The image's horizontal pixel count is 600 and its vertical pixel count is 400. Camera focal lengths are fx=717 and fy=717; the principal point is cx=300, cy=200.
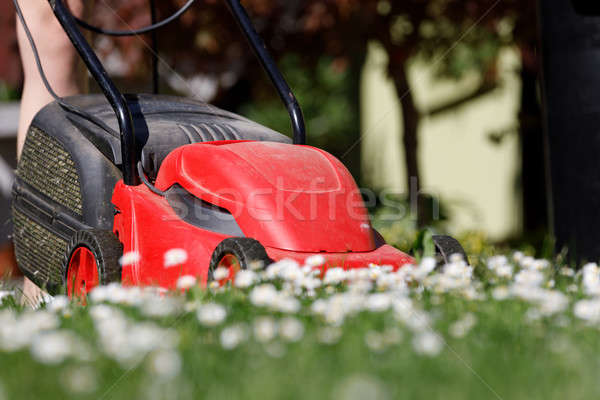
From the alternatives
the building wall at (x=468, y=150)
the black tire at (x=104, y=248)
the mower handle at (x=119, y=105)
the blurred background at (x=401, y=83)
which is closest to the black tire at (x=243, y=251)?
the black tire at (x=104, y=248)

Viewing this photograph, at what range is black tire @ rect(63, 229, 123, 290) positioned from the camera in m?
2.09

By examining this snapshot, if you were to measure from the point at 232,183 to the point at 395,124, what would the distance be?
5.26 meters

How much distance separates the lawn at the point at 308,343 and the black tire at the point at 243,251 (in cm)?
5

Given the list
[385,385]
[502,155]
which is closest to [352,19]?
[502,155]

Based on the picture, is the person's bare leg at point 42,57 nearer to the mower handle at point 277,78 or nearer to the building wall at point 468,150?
the mower handle at point 277,78

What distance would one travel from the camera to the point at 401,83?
5504mm

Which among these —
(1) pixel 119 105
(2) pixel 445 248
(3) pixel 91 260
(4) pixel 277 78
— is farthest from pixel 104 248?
(2) pixel 445 248

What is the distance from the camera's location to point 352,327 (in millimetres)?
1444

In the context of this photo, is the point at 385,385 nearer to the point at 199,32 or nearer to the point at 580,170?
the point at 580,170

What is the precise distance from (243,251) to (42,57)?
148cm

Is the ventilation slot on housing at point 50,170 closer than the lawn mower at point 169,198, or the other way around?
the lawn mower at point 169,198

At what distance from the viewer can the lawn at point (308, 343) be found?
1.10 meters

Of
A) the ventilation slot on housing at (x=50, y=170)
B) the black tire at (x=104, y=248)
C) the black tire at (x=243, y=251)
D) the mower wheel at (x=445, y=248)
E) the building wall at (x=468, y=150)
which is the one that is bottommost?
the building wall at (x=468, y=150)

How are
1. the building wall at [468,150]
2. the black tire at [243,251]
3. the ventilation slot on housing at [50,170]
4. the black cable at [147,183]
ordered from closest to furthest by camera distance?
the black tire at [243,251] → the black cable at [147,183] → the ventilation slot on housing at [50,170] → the building wall at [468,150]
